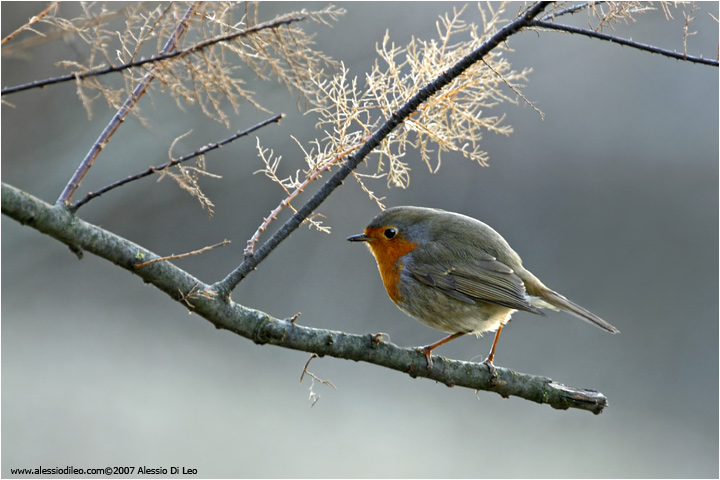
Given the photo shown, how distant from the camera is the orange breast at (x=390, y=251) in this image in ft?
9.51

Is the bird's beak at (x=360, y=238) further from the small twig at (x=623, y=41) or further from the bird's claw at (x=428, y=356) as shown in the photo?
the small twig at (x=623, y=41)

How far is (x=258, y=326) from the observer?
1830 millimetres

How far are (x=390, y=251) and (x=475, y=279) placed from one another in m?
0.42

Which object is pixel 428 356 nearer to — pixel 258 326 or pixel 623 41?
pixel 258 326

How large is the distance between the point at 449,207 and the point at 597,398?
3.15 meters

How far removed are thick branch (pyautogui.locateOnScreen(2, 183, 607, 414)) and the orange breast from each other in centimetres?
61

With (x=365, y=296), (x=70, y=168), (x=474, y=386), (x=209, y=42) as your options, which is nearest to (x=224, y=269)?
(x=365, y=296)

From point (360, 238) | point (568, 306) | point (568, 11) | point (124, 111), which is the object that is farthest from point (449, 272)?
point (124, 111)

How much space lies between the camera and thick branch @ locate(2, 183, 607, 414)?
1.47 m

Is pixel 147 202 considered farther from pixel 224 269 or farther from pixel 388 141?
pixel 388 141

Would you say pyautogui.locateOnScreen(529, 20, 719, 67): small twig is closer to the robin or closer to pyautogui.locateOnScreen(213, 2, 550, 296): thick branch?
pyautogui.locateOnScreen(213, 2, 550, 296): thick branch

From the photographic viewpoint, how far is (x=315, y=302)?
5.71m

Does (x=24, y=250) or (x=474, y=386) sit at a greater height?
(x=24, y=250)

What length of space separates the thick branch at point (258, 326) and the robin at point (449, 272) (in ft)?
1.34
